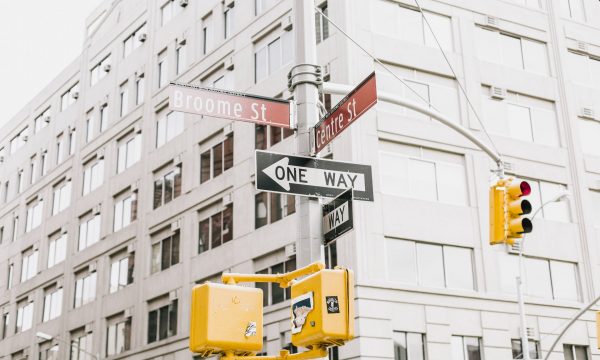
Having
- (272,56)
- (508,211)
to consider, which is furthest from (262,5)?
(508,211)

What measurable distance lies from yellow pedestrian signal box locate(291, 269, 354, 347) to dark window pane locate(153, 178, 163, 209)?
1315 inches

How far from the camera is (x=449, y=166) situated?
96.3ft

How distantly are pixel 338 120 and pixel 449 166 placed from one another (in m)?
22.4

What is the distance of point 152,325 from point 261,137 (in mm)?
10888

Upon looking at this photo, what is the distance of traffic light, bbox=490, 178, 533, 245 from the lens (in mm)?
11336

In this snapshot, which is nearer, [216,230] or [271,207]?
[271,207]

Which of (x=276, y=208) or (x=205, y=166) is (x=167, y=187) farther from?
(x=276, y=208)

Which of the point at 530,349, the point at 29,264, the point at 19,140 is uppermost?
the point at 19,140

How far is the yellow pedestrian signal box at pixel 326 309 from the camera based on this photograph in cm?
515

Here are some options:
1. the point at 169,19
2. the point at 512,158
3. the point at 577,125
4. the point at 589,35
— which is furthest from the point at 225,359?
the point at 169,19

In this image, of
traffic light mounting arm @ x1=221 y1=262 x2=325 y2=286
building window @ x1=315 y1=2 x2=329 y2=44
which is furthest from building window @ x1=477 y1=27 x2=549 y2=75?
traffic light mounting arm @ x1=221 y1=262 x2=325 y2=286

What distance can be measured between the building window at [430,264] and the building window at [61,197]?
27309 mm

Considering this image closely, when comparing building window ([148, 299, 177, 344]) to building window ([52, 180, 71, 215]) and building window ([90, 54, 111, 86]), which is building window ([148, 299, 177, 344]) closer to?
building window ([52, 180, 71, 215])

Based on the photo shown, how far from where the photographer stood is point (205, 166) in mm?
35250
